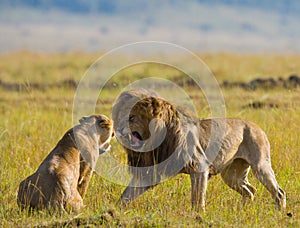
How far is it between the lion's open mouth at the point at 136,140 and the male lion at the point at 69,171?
0.47m

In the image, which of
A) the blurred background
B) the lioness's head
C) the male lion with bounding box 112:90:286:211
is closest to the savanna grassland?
the male lion with bounding box 112:90:286:211

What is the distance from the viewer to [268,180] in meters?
8.02

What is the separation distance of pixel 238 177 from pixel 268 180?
0.44m

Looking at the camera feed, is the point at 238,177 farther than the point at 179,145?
Yes

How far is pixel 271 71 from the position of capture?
67.1ft

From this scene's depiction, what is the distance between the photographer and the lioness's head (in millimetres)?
7828

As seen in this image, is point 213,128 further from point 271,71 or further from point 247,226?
point 271,71

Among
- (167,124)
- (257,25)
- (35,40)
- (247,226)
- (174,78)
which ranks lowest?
(247,226)

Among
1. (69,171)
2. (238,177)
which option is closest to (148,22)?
(238,177)

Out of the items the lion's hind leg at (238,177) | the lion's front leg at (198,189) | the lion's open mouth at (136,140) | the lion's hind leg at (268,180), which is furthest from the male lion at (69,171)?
the lion's hind leg at (268,180)

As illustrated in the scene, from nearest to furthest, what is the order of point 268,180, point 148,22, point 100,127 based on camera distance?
point 100,127 < point 268,180 < point 148,22

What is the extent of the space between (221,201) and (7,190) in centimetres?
243

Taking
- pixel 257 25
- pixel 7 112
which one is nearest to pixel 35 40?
pixel 257 25

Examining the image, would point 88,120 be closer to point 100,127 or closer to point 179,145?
point 100,127
